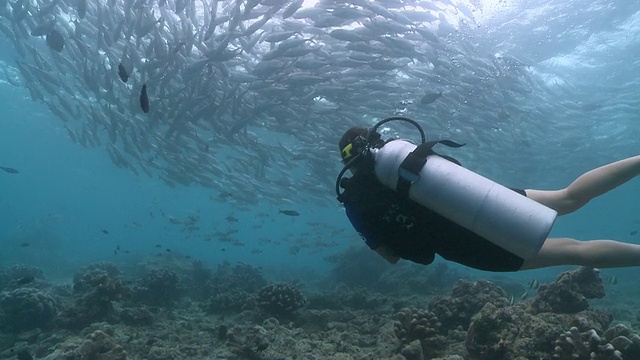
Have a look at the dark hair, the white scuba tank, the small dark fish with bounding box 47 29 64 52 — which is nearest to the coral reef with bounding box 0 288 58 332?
the small dark fish with bounding box 47 29 64 52

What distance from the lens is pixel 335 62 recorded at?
1369cm

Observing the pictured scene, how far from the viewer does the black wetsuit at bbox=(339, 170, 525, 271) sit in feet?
11.3

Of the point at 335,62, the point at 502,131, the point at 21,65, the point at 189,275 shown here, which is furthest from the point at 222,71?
the point at 502,131

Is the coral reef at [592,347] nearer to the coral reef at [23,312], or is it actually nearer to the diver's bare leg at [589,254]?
the diver's bare leg at [589,254]

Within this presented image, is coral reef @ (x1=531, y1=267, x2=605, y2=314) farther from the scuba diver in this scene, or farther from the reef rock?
the scuba diver

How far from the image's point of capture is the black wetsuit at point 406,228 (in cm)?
344

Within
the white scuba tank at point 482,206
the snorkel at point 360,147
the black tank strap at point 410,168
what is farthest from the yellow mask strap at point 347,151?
the black tank strap at point 410,168

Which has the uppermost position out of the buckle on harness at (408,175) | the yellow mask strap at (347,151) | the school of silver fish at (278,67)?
the school of silver fish at (278,67)

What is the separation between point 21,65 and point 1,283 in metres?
9.62

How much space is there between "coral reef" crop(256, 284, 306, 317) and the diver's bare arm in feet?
21.3

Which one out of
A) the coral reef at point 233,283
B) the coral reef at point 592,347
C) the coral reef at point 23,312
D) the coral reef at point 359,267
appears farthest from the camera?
the coral reef at point 359,267

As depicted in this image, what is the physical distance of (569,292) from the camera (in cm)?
666

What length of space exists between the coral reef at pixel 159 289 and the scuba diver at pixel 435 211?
10.9 meters

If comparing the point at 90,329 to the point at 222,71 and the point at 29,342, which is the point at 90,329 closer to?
the point at 29,342
